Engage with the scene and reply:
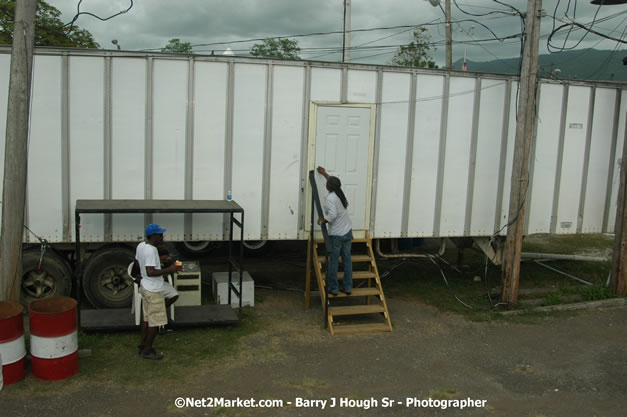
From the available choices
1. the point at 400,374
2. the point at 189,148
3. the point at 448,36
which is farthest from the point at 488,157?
the point at 448,36

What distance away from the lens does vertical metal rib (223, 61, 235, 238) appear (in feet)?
26.0

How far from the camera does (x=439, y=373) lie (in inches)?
245

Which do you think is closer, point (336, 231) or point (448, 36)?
point (336, 231)

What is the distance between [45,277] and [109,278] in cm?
86

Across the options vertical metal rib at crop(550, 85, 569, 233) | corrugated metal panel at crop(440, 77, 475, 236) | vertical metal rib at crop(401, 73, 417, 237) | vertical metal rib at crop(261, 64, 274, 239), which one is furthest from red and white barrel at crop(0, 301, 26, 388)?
vertical metal rib at crop(550, 85, 569, 233)

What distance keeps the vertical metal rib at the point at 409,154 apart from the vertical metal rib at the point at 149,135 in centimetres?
390

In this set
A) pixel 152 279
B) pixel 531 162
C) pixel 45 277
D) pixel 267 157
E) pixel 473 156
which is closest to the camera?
pixel 152 279

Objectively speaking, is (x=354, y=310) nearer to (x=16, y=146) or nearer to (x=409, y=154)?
(x=409, y=154)

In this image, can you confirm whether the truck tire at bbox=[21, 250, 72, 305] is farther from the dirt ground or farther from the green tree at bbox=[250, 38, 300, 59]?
the green tree at bbox=[250, 38, 300, 59]

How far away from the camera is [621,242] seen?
9.03 metres

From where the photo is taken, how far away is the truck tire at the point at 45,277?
7.57 metres

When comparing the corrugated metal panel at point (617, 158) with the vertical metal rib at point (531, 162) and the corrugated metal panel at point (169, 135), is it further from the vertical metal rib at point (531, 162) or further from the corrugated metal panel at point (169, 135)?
the corrugated metal panel at point (169, 135)

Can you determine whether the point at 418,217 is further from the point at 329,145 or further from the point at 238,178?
the point at 238,178

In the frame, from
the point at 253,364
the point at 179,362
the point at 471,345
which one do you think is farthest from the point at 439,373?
A: the point at 179,362
